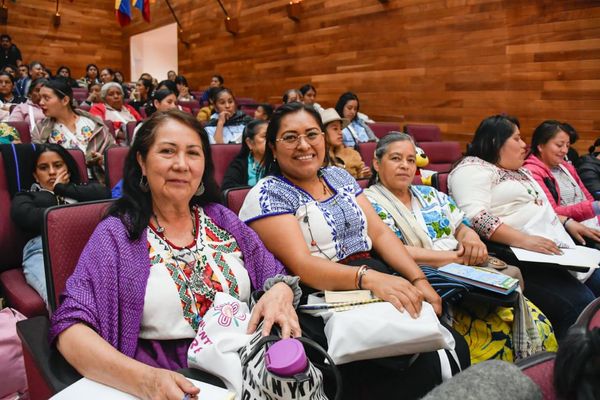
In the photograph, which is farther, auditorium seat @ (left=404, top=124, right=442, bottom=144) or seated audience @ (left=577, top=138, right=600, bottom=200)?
auditorium seat @ (left=404, top=124, right=442, bottom=144)

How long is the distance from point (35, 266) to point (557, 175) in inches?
103

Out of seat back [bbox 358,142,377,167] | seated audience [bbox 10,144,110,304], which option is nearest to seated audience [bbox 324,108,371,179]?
seat back [bbox 358,142,377,167]

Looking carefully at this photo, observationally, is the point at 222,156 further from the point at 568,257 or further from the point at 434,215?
the point at 568,257

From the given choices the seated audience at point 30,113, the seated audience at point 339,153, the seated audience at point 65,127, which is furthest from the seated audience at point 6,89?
the seated audience at point 339,153

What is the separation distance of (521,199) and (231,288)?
1.50m

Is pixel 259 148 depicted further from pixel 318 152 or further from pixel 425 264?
pixel 425 264

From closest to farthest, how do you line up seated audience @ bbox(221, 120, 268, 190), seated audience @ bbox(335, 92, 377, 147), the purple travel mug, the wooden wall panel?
the purple travel mug, seated audience @ bbox(221, 120, 268, 190), seated audience @ bbox(335, 92, 377, 147), the wooden wall panel

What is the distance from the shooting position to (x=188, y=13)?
1035cm

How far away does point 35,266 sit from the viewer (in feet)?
5.06

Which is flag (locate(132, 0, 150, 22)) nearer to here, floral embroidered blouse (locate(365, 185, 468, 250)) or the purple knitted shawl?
floral embroidered blouse (locate(365, 185, 468, 250))

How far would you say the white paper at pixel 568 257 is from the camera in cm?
167

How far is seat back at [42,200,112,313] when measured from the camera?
1196mm

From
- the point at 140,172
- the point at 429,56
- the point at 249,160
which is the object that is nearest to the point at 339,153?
the point at 249,160

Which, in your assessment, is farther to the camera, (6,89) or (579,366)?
(6,89)
